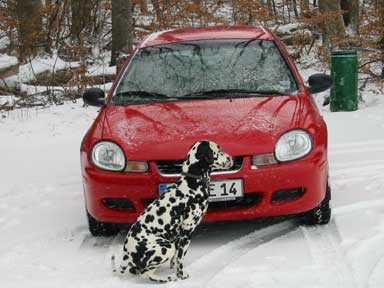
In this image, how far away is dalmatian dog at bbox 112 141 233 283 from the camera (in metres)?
3.82

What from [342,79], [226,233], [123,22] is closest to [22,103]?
[123,22]

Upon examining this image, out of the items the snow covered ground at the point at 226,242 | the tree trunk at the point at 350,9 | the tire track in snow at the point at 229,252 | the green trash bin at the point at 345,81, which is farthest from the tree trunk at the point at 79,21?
the tire track in snow at the point at 229,252

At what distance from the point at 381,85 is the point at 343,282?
747 centimetres

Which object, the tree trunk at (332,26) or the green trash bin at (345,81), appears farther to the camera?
the tree trunk at (332,26)

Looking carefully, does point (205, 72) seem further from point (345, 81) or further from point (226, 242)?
point (345, 81)

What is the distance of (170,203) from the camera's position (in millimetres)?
3912

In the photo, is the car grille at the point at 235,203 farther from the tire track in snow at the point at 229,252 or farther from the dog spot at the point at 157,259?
the dog spot at the point at 157,259

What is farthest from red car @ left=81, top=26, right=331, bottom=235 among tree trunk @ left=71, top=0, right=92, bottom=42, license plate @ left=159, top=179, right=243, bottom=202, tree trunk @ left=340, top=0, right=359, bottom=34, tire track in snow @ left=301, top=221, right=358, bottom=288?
tree trunk @ left=340, top=0, right=359, bottom=34

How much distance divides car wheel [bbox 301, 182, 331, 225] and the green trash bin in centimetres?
544

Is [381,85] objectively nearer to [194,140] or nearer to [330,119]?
[330,119]

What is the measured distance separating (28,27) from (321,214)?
1173 cm

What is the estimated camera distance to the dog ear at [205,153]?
392 cm

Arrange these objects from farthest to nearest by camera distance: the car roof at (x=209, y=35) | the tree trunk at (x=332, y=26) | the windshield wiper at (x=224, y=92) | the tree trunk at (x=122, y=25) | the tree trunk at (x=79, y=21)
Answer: the tree trunk at (x=122, y=25) → the tree trunk at (x=79, y=21) → the tree trunk at (x=332, y=26) → the car roof at (x=209, y=35) → the windshield wiper at (x=224, y=92)

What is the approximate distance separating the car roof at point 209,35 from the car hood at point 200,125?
43.6 inches
